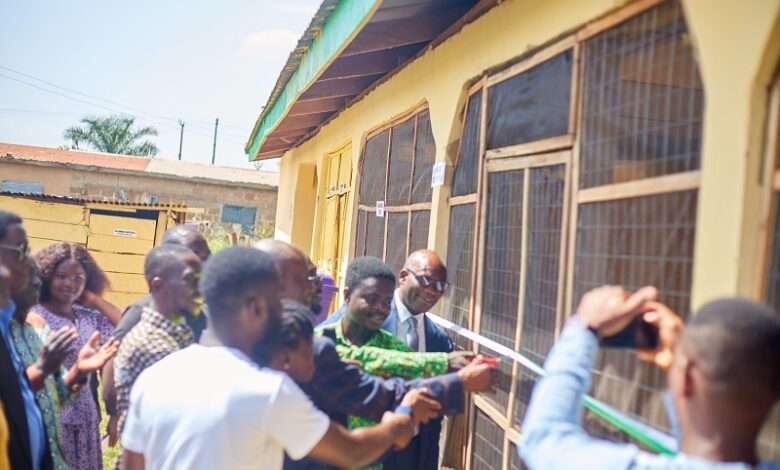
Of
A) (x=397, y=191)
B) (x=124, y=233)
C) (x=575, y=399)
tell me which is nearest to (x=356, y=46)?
(x=397, y=191)

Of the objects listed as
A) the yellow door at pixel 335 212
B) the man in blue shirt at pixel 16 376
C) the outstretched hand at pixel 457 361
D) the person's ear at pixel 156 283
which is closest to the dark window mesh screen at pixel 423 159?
the outstretched hand at pixel 457 361

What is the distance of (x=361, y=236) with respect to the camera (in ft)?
24.5

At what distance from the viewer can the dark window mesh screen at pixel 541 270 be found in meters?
3.21

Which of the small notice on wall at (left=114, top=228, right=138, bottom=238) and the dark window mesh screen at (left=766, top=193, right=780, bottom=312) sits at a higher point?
the dark window mesh screen at (left=766, top=193, right=780, bottom=312)

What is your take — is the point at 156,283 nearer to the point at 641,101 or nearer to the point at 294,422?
the point at 294,422

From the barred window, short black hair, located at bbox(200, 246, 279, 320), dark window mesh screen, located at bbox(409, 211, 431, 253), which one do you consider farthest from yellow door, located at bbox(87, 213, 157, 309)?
short black hair, located at bbox(200, 246, 279, 320)

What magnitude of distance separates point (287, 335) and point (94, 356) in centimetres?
145

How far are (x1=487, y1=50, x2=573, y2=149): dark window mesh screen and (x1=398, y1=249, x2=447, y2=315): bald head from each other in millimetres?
776

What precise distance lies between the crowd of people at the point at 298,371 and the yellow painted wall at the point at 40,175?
2143 centimetres

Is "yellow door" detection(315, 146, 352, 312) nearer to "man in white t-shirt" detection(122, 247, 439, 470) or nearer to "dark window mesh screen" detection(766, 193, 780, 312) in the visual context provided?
"man in white t-shirt" detection(122, 247, 439, 470)

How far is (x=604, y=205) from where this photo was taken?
284cm

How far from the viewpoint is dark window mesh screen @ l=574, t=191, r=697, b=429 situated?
7.68 feet

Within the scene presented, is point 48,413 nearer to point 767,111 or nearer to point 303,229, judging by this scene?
point 767,111

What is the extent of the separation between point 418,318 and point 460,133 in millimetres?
1467
